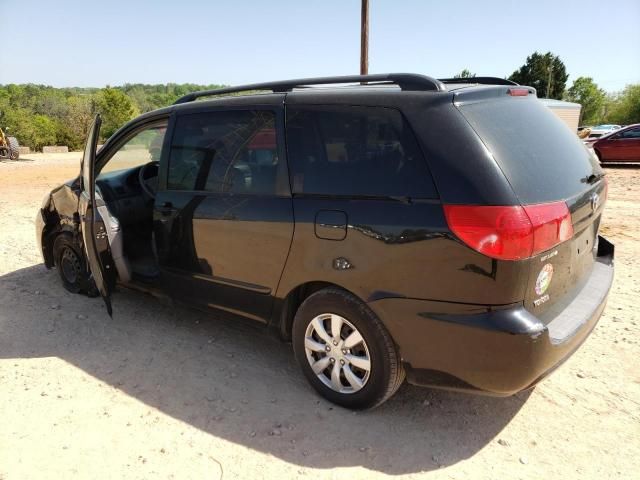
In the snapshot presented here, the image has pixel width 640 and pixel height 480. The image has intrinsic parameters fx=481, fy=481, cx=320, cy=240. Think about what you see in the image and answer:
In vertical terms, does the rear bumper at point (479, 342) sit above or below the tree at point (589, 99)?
below

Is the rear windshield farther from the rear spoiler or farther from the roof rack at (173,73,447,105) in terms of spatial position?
the roof rack at (173,73,447,105)

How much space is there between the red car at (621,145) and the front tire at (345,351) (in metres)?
15.6

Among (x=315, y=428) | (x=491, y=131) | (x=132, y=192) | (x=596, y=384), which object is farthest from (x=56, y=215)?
(x=596, y=384)

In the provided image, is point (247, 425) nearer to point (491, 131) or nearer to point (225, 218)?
point (225, 218)

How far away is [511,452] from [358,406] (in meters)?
0.83

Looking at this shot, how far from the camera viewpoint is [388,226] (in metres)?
2.41

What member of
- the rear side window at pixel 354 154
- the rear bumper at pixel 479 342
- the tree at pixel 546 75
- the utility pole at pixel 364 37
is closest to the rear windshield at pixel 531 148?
the rear side window at pixel 354 154

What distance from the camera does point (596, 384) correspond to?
301 cm

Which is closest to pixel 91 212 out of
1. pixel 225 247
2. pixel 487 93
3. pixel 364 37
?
pixel 225 247

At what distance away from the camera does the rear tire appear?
4.43 m

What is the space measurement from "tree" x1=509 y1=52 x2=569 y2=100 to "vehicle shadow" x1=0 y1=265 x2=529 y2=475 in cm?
6801

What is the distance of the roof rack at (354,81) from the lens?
8.23 feet

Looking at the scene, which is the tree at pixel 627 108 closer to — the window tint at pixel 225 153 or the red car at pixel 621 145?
the red car at pixel 621 145

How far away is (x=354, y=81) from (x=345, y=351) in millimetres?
1581
